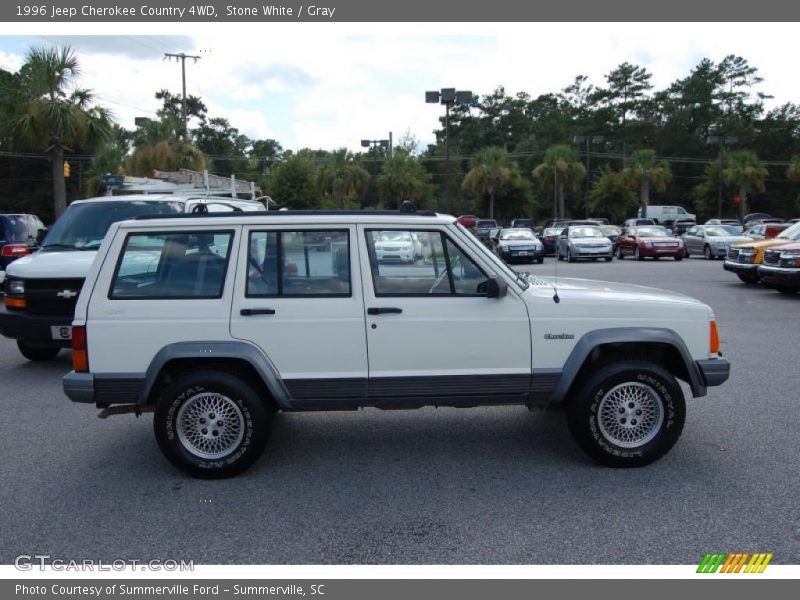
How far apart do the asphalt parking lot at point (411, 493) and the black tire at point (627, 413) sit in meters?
0.15

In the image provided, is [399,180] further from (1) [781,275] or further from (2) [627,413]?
(2) [627,413]

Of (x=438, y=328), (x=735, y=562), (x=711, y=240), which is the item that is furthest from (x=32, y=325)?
(x=711, y=240)

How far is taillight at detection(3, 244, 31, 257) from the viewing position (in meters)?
15.0

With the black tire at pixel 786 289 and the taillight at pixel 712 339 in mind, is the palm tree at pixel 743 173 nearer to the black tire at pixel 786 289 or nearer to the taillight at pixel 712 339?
the black tire at pixel 786 289

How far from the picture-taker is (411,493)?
5078 millimetres

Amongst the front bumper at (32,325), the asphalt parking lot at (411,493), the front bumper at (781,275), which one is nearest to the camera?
the asphalt parking lot at (411,493)

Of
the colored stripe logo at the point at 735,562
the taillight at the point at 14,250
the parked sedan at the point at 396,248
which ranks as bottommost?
the colored stripe logo at the point at 735,562

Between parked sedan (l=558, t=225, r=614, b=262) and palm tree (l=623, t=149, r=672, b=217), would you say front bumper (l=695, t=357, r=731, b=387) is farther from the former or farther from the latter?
palm tree (l=623, t=149, r=672, b=217)

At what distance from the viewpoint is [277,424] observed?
22.0 feet

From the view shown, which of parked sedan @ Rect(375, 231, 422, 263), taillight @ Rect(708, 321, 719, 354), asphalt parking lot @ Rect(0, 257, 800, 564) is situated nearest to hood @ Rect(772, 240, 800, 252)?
asphalt parking lot @ Rect(0, 257, 800, 564)

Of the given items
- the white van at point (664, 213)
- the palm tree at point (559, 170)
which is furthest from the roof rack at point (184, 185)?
the white van at point (664, 213)

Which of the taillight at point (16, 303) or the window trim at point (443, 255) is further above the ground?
the window trim at point (443, 255)

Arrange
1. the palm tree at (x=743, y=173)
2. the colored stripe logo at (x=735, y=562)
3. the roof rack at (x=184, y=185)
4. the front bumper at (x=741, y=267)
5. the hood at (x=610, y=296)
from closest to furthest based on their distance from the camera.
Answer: the colored stripe logo at (x=735, y=562), the hood at (x=610, y=296), the roof rack at (x=184, y=185), the front bumper at (x=741, y=267), the palm tree at (x=743, y=173)

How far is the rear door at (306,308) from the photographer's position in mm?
5242
